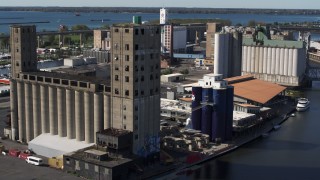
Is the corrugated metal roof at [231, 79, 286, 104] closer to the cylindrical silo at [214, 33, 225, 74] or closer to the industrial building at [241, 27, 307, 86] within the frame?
the cylindrical silo at [214, 33, 225, 74]

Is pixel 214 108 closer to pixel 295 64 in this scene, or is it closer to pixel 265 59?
pixel 295 64

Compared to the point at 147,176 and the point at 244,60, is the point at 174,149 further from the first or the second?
the point at 244,60

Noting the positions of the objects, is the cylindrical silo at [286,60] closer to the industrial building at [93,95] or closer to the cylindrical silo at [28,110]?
the industrial building at [93,95]

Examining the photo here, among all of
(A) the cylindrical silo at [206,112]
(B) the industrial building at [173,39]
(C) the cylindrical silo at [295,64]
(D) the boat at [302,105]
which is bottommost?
(D) the boat at [302,105]

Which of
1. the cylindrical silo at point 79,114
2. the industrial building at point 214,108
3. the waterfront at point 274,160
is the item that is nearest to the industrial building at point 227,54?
the waterfront at point 274,160

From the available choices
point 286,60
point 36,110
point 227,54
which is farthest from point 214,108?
point 286,60

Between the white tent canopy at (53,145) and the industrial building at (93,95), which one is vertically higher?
the industrial building at (93,95)

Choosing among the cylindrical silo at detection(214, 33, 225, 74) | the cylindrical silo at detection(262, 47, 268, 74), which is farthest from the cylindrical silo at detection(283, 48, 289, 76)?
the cylindrical silo at detection(214, 33, 225, 74)
